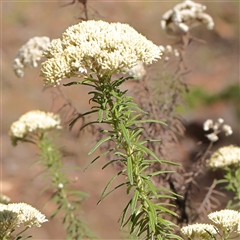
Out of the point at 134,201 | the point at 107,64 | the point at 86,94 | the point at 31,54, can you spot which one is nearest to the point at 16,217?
the point at 134,201

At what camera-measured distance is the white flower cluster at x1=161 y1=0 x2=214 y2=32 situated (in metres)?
2.32

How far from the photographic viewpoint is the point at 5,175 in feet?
20.2

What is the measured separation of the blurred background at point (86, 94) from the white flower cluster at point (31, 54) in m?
2.51

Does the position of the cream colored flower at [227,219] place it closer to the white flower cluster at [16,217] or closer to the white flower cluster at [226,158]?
the white flower cluster at [16,217]

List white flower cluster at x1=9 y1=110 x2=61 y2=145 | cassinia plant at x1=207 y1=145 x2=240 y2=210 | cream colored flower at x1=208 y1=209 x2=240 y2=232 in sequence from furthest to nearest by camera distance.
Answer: white flower cluster at x1=9 y1=110 x2=61 y2=145 → cassinia plant at x1=207 y1=145 x2=240 y2=210 → cream colored flower at x1=208 y1=209 x2=240 y2=232

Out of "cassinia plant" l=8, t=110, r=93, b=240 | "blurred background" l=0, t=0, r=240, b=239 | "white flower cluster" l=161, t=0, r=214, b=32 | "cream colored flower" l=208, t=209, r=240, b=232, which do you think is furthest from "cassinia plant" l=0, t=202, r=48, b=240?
"blurred background" l=0, t=0, r=240, b=239

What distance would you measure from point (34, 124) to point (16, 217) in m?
0.87

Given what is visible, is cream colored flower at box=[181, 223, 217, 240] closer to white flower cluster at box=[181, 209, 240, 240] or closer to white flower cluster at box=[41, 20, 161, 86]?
white flower cluster at box=[181, 209, 240, 240]

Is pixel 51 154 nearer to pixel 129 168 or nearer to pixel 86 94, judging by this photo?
pixel 129 168

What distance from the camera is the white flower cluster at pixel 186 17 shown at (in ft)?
7.60

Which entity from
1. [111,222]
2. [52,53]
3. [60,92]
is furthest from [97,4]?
[52,53]

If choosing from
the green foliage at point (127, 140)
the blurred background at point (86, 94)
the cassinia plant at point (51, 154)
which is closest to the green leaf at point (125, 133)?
the green foliage at point (127, 140)

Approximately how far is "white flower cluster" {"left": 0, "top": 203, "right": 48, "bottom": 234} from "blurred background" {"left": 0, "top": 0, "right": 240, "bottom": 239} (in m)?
3.18

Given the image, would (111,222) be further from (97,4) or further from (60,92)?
(97,4)
